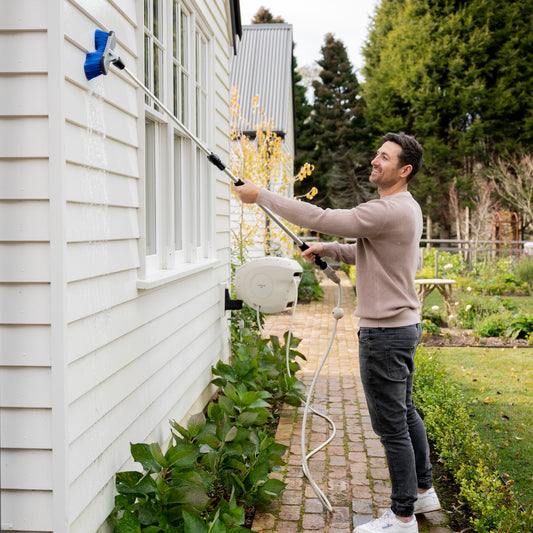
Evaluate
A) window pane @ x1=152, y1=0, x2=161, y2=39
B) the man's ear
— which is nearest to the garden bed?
the man's ear

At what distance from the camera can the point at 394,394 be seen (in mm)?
3002

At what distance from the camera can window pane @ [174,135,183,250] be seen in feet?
14.2

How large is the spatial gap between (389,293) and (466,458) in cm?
135

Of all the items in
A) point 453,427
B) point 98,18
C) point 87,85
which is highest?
point 98,18

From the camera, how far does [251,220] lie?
1316 cm

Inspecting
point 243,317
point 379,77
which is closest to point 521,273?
point 243,317

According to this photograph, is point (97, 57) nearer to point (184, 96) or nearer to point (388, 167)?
point (388, 167)

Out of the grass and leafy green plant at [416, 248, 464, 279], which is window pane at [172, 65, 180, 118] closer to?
the grass

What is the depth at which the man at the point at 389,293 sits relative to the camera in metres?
2.95

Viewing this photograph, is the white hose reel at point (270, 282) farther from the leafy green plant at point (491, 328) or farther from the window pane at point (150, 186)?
the leafy green plant at point (491, 328)

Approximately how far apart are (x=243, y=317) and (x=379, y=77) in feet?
→ 79.6

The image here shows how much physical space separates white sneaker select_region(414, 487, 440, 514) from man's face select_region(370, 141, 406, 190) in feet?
5.37

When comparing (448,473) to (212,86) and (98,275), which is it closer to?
A: (98,275)

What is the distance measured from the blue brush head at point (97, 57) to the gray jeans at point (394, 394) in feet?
5.46
